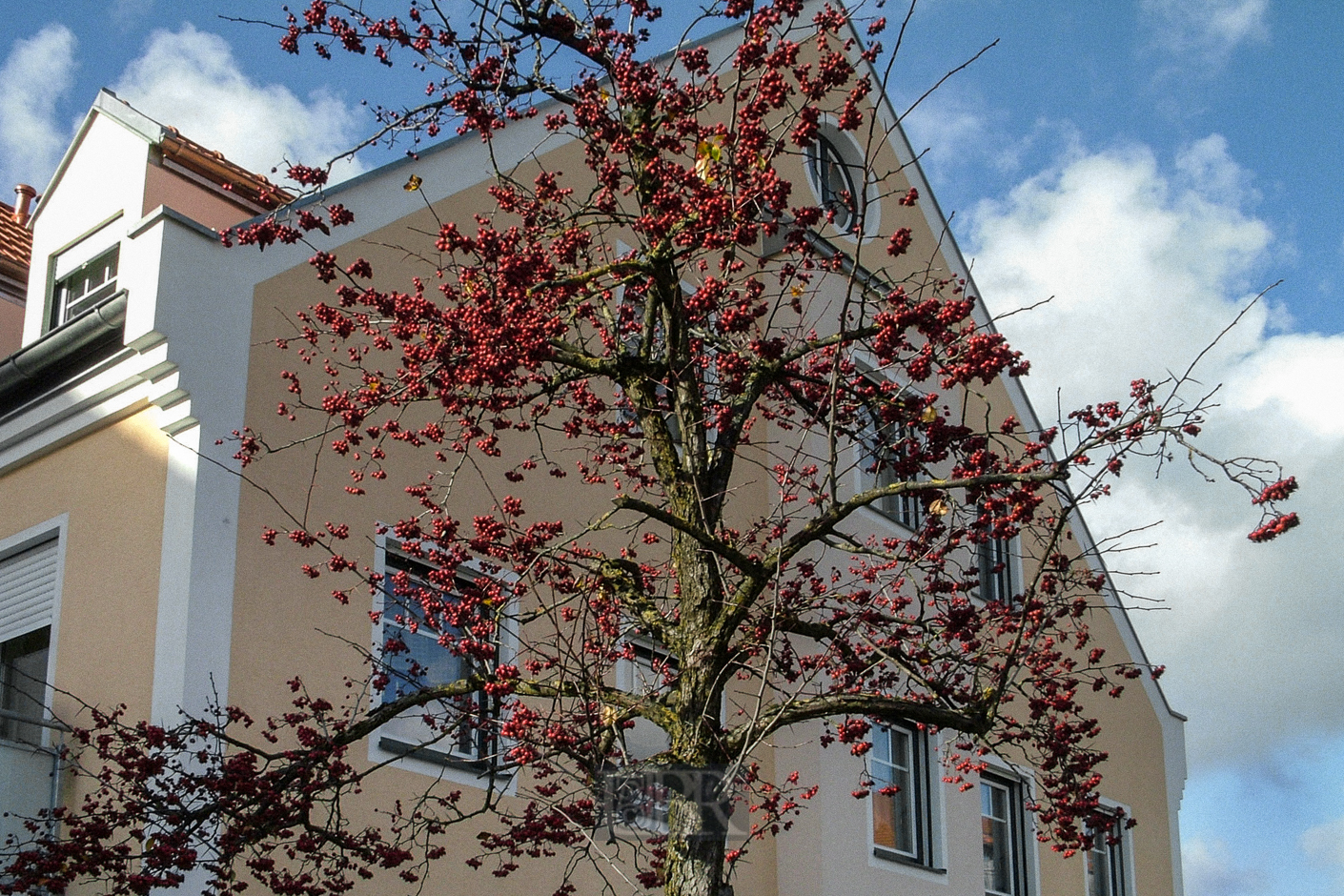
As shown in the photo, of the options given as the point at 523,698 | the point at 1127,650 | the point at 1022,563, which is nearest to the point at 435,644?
the point at 523,698

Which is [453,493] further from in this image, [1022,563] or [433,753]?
[1022,563]

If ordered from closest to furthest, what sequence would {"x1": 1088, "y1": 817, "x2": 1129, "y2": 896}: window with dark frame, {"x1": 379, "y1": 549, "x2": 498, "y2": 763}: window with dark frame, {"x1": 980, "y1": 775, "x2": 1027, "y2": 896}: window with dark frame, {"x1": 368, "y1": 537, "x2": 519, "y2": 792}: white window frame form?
{"x1": 379, "y1": 549, "x2": 498, "y2": 763}: window with dark frame, {"x1": 368, "y1": 537, "x2": 519, "y2": 792}: white window frame, {"x1": 980, "y1": 775, "x2": 1027, "y2": 896}: window with dark frame, {"x1": 1088, "y1": 817, "x2": 1129, "y2": 896}: window with dark frame

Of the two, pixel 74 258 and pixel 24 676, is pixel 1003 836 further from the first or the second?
pixel 74 258

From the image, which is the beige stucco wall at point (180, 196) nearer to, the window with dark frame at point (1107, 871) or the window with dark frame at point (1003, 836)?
the window with dark frame at point (1003, 836)

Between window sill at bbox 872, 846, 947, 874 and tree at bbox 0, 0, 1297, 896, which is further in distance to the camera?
window sill at bbox 872, 846, 947, 874

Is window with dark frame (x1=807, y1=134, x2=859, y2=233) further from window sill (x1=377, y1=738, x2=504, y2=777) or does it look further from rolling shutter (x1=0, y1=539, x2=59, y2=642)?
rolling shutter (x1=0, y1=539, x2=59, y2=642)

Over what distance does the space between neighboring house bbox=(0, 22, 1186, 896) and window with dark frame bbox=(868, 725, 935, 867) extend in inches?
47.3

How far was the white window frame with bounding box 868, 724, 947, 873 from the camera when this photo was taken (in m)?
13.8

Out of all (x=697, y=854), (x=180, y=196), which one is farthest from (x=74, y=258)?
(x=697, y=854)

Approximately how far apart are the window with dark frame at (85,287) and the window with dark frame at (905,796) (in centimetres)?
709

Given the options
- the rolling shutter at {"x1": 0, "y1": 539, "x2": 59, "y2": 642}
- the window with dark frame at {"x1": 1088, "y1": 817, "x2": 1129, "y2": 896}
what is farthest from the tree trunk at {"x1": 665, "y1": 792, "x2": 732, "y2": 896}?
the window with dark frame at {"x1": 1088, "y1": 817, "x2": 1129, "y2": 896}

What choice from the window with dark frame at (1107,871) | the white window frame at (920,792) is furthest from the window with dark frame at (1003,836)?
the window with dark frame at (1107,871)

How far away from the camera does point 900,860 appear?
13.5 metres

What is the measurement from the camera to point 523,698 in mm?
10234
